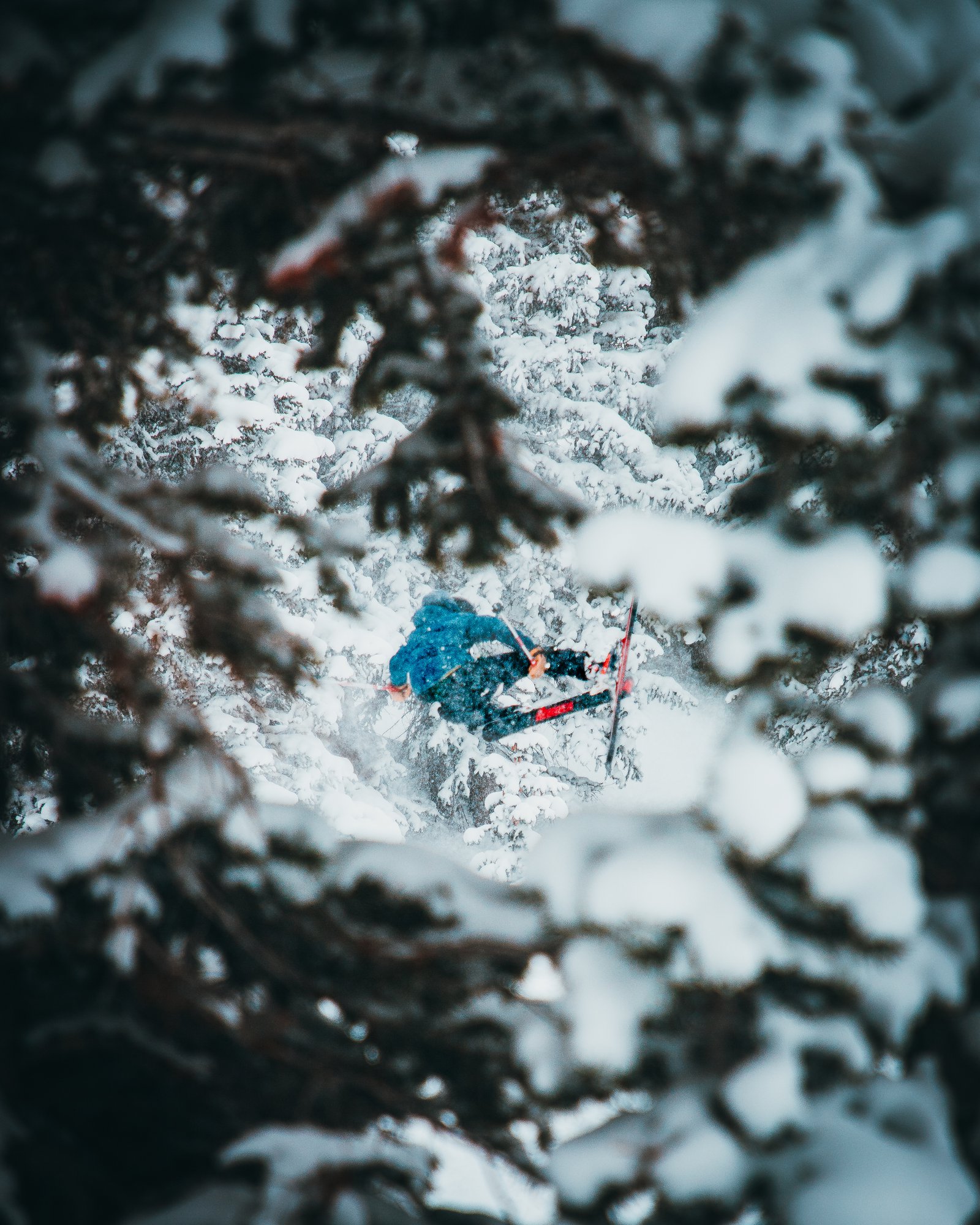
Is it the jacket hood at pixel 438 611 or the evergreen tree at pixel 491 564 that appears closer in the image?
the evergreen tree at pixel 491 564

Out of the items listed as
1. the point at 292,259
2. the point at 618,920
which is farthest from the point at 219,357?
the point at 618,920

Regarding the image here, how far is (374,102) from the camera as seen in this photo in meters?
1.65

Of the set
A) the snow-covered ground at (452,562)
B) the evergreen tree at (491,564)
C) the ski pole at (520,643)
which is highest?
the evergreen tree at (491,564)

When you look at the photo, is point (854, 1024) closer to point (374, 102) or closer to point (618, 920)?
point (618, 920)

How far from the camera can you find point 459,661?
253 inches

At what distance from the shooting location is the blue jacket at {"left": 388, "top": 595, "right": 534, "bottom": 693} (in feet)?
21.2

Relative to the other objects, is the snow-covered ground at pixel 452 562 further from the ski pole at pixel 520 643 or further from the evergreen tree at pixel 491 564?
the evergreen tree at pixel 491 564

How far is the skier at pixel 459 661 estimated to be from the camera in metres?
6.50

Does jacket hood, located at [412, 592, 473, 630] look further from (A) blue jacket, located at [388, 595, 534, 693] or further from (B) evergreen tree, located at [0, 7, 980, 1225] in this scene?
(B) evergreen tree, located at [0, 7, 980, 1225]

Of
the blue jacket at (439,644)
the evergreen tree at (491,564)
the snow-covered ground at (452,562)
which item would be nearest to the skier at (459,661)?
the blue jacket at (439,644)

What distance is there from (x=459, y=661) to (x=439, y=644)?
0.85 ft

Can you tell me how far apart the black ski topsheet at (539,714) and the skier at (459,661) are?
0.54 m

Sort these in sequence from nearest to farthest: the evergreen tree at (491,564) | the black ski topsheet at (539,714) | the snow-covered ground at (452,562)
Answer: the evergreen tree at (491,564), the black ski topsheet at (539,714), the snow-covered ground at (452,562)

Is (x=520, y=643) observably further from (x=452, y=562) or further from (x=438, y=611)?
(x=452, y=562)
